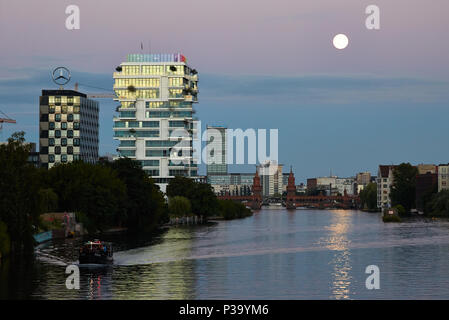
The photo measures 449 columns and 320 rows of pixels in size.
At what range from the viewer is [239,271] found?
82.1 m

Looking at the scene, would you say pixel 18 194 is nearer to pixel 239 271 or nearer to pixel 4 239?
pixel 4 239

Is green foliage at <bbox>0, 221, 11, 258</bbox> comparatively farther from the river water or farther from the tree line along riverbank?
the river water

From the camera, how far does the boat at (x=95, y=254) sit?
87188 millimetres

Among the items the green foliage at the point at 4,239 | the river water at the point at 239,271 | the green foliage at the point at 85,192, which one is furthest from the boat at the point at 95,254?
the green foliage at the point at 85,192

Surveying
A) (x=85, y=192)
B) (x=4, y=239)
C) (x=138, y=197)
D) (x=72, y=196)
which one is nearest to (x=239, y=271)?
(x=4, y=239)

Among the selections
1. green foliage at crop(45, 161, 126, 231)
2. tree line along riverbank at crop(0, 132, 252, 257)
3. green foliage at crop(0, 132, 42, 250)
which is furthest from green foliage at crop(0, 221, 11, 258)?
green foliage at crop(45, 161, 126, 231)

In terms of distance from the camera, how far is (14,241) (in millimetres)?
93875

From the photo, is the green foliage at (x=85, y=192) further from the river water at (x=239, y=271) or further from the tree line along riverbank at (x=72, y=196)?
the river water at (x=239, y=271)
